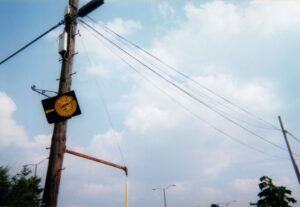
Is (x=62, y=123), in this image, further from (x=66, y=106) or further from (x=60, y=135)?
A: (x=66, y=106)

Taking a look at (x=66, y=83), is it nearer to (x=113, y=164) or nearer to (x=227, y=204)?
(x=113, y=164)

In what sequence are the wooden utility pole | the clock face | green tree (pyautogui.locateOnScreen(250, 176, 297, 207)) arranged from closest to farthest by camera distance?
the wooden utility pole → the clock face → green tree (pyautogui.locateOnScreen(250, 176, 297, 207))

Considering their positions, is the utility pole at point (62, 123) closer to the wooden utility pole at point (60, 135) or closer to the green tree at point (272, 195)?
the wooden utility pole at point (60, 135)

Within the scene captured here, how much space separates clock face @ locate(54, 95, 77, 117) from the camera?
23.6 feet

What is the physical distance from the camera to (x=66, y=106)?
23.7ft

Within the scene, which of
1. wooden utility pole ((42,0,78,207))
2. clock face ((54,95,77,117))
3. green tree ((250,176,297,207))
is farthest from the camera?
green tree ((250,176,297,207))

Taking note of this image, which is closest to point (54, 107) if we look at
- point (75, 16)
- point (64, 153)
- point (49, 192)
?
point (64, 153)

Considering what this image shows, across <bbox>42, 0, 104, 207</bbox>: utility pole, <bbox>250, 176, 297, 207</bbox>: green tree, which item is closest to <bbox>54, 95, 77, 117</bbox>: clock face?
<bbox>42, 0, 104, 207</bbox>: utility pole

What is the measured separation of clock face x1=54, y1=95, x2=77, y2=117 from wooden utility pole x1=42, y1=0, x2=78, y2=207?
0.27m

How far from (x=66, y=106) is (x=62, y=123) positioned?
46cm

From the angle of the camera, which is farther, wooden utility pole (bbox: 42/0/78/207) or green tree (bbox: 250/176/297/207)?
green tree (bbox: 250/176/297/207)

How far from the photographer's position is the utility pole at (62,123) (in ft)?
20.7

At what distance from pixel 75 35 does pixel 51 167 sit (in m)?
4.44

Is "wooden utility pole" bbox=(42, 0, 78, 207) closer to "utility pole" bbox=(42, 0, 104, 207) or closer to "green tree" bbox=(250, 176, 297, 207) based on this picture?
"utility pole" bbox=(42, 0, 104, 207)
